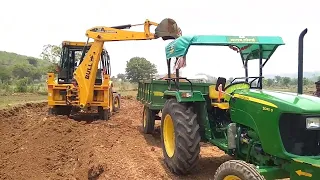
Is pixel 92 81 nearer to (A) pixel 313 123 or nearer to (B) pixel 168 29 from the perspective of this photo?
(B) pixel 168 29

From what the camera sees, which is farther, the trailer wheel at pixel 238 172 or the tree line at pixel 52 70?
the tree line at pixel 52 70

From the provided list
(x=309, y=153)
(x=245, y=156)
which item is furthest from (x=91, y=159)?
(x=309, y=153)

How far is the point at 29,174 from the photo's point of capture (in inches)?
257

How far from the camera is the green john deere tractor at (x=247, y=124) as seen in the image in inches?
159

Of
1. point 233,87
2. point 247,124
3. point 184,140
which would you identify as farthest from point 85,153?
point 247,124

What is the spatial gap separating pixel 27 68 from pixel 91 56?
66.2 m

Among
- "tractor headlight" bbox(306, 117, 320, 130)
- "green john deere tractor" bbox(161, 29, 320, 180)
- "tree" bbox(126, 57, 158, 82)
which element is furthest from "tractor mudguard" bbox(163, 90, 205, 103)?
"tree" bbox(126, 57, 158, 82)

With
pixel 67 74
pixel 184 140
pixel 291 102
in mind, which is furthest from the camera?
pixel 67 74

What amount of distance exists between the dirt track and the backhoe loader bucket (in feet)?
9.92

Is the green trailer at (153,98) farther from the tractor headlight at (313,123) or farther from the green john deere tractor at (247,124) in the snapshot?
the tractor headlight at (313,123)

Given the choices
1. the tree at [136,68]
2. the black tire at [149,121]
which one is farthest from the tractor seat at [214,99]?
the tree at [136,68]

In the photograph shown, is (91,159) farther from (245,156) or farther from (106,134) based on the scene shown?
(245,156)

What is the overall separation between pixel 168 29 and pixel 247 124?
253 inches

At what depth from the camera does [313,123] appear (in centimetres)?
406
